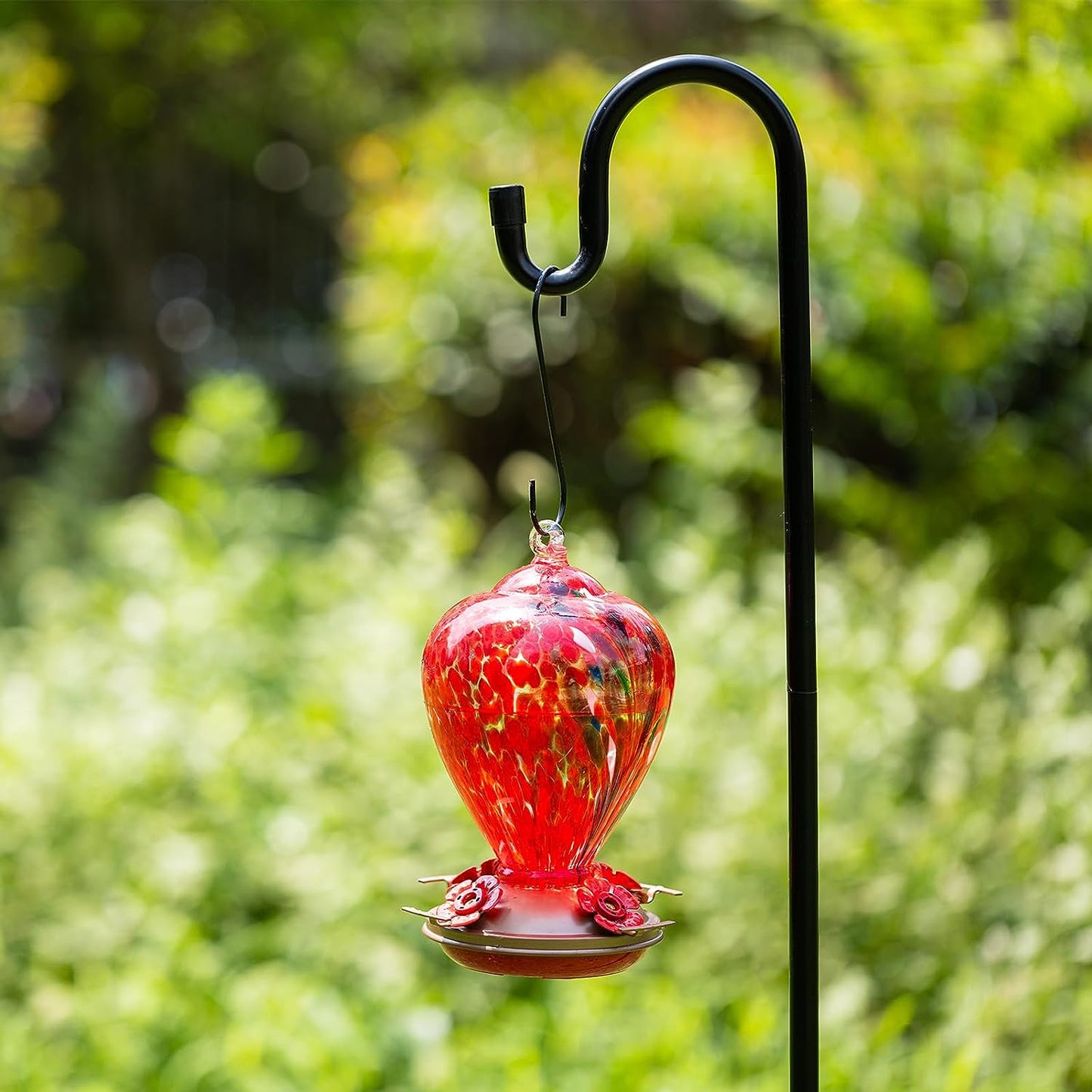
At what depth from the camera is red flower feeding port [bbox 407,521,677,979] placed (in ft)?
3.78

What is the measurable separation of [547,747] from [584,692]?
6cm

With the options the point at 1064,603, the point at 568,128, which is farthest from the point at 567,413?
the point at 1064,603

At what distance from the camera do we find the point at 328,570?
13.7ft

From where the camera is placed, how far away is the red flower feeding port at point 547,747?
1151mm

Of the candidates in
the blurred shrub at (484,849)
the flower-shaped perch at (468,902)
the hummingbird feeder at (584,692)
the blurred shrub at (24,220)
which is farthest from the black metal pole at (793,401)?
the blurred shrub at (24,220)

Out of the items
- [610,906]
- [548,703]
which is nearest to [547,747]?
[548,703]

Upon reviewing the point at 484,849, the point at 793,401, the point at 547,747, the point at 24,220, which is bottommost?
the point at 484,849

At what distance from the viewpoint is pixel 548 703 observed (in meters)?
1.16

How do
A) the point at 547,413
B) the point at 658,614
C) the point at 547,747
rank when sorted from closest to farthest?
the point at 547,413 → the point at 547,747 → the point at 658,614

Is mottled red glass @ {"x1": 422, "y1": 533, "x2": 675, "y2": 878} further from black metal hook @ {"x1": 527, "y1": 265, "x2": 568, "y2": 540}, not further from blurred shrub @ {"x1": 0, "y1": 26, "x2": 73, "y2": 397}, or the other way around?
blurred shrub @ {"x1": 0, "y1": 26, "x2": 73, "y2": 397}

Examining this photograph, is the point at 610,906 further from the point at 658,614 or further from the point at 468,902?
the point at 658,614

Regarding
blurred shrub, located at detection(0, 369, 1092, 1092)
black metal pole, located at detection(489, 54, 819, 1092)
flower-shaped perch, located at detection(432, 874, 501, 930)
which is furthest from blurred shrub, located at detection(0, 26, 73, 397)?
flower-shaped perch, located at detection(432, 874, 501, 930)

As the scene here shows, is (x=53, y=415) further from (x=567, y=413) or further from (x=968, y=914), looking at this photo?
(x=968, y=914)

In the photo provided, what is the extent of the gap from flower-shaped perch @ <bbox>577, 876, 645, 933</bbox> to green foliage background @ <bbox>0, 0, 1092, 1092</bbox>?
110cm
